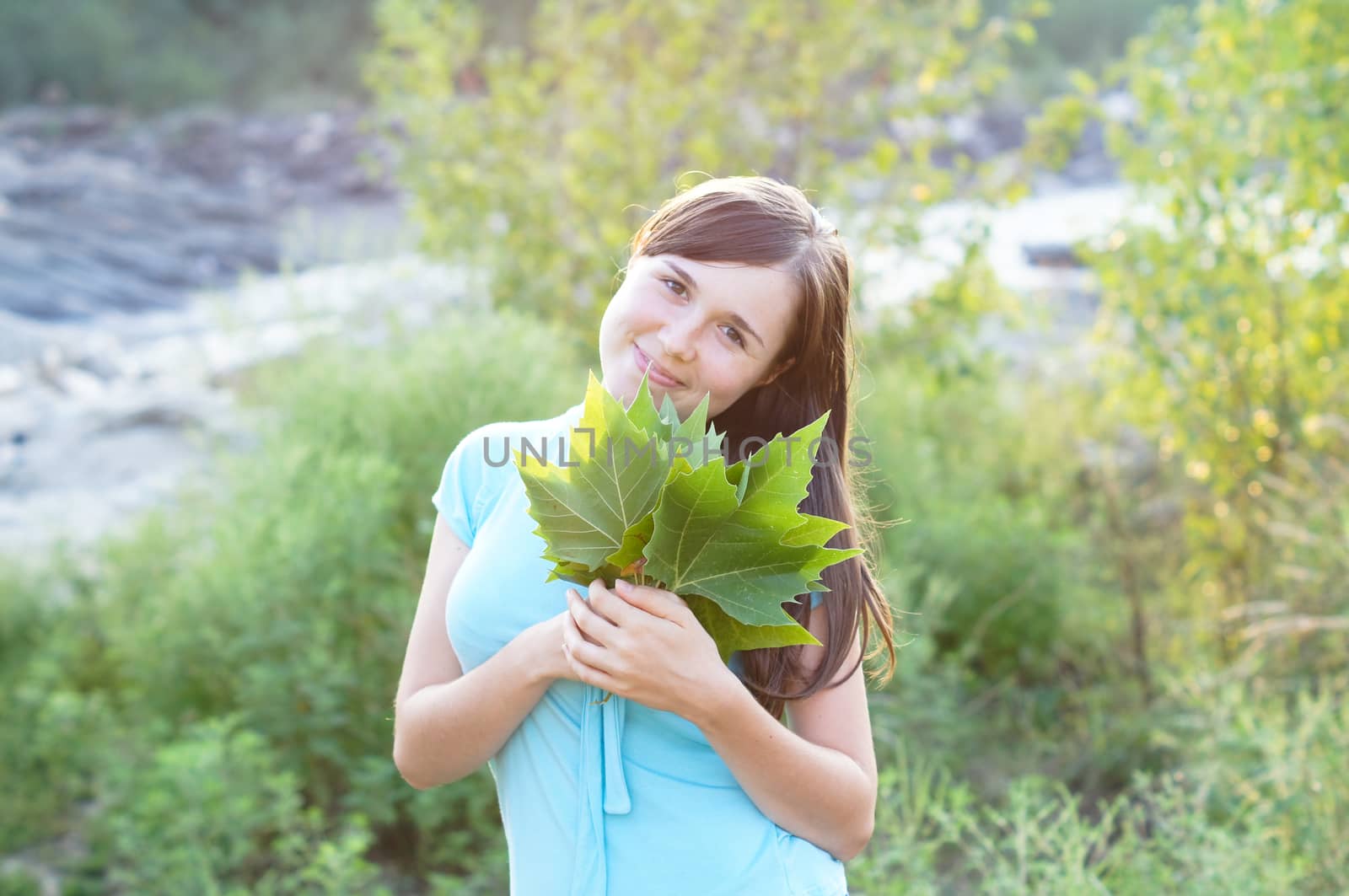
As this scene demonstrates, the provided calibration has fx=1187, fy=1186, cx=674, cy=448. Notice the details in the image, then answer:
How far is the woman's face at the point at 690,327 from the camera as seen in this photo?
1.43m

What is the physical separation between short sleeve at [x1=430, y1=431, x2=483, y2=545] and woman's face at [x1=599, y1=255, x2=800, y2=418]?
0.21 meters

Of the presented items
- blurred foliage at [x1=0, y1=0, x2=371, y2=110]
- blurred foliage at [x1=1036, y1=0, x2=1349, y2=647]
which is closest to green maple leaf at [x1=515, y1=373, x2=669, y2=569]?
blurred foliage at [x1=1036, y1=0, x2=1349, y2=647]

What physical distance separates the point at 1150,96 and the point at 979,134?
1952cm

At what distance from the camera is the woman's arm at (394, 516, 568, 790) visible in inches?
50.7

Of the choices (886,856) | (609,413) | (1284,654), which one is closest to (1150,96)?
(1284,654)

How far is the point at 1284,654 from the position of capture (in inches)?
143

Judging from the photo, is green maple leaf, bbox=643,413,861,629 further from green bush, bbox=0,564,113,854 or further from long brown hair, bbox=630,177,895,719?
green bush, bbox=0,564,113,854

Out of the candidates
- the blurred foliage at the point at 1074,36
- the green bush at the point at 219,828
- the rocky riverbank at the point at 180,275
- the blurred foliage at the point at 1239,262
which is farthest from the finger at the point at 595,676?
the blurred foliage at the point at 1074,36

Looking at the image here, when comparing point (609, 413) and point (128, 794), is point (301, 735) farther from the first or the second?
point (609, 413)

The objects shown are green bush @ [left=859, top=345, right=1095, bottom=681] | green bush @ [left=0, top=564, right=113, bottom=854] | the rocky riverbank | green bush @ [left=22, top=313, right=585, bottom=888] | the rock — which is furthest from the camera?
the rock

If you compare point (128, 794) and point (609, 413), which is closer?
point (609, 413)

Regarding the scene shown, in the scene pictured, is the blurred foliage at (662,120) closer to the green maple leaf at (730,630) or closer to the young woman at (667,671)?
the young woman at (667,671)

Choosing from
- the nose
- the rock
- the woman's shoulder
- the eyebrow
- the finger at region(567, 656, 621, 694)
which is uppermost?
the rock

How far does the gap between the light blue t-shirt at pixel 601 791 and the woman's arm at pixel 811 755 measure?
0.11 feet
